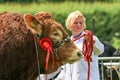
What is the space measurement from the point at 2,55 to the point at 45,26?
0.57 metres

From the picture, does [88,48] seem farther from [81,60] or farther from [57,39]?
[57,39]

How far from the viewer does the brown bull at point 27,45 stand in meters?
5.71

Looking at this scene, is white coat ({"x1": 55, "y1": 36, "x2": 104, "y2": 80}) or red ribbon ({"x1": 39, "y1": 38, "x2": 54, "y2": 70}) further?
white coat ({"x1": 55, "y1": 36, "x2": 104, "y2": 80})

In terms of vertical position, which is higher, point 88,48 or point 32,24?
point 32,24

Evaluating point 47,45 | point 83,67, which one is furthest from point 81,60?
point 47,45

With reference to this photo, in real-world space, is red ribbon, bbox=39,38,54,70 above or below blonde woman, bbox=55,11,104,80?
above

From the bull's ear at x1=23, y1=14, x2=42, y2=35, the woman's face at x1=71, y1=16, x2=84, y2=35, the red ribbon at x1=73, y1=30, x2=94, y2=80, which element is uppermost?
the bull's ear at x1=23, y1=14, x2=42, y2=35

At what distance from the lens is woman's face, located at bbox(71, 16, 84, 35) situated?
6854 millimetres

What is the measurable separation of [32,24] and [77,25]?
3.96ft

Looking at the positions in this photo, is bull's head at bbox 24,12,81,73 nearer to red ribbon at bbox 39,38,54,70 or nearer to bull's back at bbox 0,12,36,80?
red ribbon at bbox 39,38,54,70

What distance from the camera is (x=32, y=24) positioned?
577 cm

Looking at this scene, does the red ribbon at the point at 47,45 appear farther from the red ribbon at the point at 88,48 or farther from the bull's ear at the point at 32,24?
the red ribbon at the point at 88,48

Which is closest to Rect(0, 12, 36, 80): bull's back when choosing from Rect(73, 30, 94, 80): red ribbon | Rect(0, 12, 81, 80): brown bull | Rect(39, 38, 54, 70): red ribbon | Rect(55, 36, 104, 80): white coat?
Rect(0, 12, 81, 80): brown bull

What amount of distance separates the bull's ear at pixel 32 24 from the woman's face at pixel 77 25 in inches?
42.0
